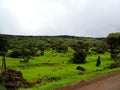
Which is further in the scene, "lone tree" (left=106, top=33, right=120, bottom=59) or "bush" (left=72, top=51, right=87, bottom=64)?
"lone tree" (left=106, top=33, right=120, bottom=59)

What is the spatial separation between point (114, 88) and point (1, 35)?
951 inches

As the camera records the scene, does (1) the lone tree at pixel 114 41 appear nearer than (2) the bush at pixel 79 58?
No

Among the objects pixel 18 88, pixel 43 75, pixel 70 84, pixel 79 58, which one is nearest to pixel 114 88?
pixel 70 84

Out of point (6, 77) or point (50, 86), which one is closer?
point (50, 86)

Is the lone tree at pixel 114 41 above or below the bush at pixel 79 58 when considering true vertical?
above

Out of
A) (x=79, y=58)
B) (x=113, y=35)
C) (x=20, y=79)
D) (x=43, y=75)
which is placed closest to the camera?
(x=20, y=79)

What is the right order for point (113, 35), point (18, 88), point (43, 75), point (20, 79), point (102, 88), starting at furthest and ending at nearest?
point (113, 35) < point (43, 75) < point (20, 79) < point (18, 88) < point (102, 88)

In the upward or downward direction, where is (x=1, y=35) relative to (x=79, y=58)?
upward

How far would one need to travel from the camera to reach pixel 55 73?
133 ft

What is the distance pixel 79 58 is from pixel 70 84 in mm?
28095

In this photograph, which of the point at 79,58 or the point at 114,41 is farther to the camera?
the point at 114,41

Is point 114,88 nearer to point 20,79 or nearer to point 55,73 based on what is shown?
point 20,79

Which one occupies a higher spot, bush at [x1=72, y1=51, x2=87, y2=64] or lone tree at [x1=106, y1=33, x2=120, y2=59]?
lone tree at [x1=106, y1=33, x2=120, y2=59]

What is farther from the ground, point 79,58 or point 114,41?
point 114,41
